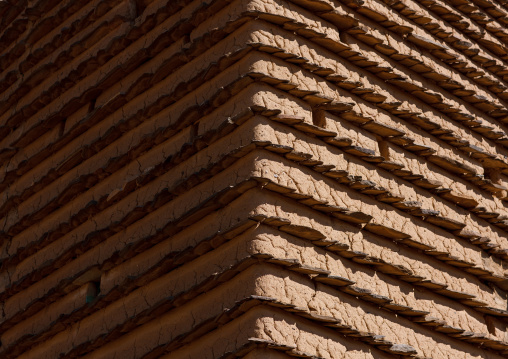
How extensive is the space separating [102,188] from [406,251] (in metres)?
2.04

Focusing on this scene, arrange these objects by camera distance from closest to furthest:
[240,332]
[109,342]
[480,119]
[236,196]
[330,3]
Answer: [240,332]
[236,196]
[109,342]
[330,3]
[480,119]

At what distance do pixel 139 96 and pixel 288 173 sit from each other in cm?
150

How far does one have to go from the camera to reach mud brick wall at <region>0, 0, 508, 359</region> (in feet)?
18.8

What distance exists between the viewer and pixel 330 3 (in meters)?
6.79

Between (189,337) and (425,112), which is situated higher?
(425,112)

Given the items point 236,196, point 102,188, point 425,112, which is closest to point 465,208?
point 425,112

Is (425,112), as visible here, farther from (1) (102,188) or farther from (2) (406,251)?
(1) (102,188)

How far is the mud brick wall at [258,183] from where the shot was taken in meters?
5.74

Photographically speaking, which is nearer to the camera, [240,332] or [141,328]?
[240,332]

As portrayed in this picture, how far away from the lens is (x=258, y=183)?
572 centimetres

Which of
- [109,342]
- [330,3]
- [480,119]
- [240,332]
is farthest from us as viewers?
[480,119]

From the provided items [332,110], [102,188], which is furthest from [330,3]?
[102,188]

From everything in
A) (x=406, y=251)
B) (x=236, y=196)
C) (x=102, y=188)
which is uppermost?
(x=102, y=188)

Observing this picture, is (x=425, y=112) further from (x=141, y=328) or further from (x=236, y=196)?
(x=141, y=328)
